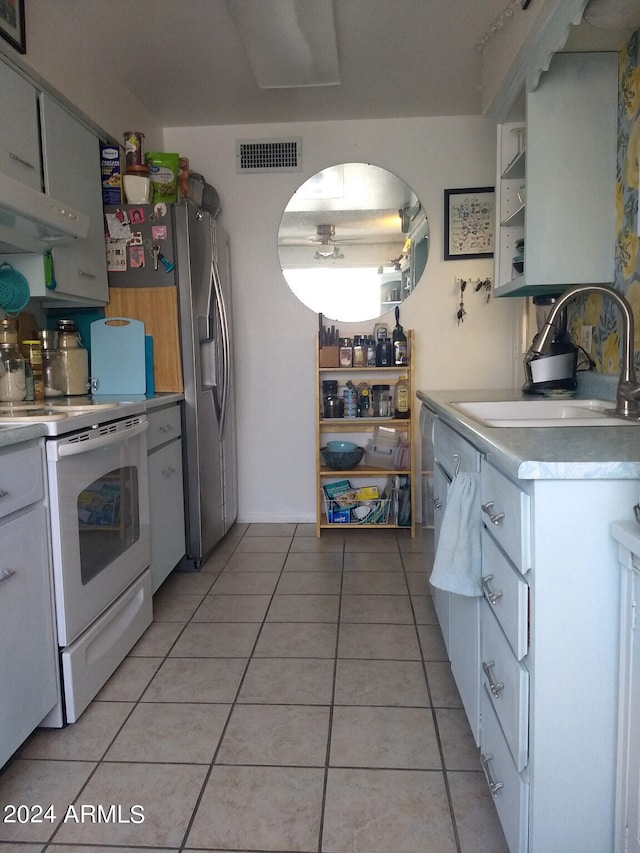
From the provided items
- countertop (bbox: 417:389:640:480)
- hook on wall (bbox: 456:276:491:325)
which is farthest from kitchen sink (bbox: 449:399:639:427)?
hook on wall (bbox: 456:276:491:325)

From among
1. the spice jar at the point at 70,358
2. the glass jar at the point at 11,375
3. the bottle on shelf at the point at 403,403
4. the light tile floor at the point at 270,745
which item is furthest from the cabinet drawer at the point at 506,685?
the bottle on shelf at the point at 403,403

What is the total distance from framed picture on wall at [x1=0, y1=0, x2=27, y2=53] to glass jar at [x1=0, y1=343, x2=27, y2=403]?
99cm

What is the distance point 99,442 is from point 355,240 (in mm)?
2185

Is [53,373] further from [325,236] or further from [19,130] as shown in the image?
[325,236]

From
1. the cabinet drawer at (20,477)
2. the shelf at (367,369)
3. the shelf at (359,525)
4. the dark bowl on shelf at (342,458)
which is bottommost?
the shelf at (359,525)

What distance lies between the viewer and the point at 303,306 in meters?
3.54

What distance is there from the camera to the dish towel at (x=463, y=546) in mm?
1380

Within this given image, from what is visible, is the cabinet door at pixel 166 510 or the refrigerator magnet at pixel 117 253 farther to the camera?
the refrigerator magnet at pixel 117 253

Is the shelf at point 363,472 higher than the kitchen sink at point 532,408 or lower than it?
lower

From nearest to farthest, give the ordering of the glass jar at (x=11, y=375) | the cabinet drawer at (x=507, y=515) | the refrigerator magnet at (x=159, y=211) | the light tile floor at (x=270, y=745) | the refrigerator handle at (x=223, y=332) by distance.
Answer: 1. the cabinet drawer at (x=507, y=515)
2. the light tile floor at (x=270, y=745)
3. the glass jar at (x=11, y=375)
4. the refrigerator magnet at (x=159, y=211)
5. the refrigerator handle at (x=223, y=332)

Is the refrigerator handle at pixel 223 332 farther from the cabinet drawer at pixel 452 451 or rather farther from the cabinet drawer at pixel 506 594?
the cabinet drawer at pixel 506 594

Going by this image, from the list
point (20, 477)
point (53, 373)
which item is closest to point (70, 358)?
point (53, 373)

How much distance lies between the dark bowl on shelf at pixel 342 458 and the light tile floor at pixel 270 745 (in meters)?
1.00

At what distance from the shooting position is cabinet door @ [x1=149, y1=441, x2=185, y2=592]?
7.89ft
